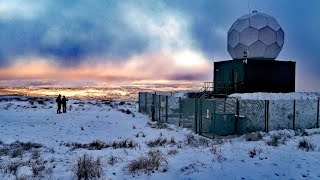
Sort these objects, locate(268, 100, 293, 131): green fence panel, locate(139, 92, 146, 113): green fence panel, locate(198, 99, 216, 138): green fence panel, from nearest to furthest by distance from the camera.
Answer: locate(198, 99, 216, 138): green fence panel
locate(268, 100, 293, 131): green fence panel
locate(139, 92, 146, 113): green fence panel

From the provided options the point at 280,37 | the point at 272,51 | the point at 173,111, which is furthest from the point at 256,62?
the point at 173,111

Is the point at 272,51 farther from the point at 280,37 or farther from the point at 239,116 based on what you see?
the point at 239,116

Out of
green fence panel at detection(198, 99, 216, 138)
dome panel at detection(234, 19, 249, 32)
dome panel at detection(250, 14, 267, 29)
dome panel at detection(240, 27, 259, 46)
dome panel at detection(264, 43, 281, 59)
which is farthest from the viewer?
dome panel at detection(264, 43, 281, 59)

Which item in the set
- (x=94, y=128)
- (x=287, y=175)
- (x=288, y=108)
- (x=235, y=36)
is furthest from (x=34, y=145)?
(x=235, y=36)

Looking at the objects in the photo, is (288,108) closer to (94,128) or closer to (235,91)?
(235,91)

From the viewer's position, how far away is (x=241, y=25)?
33094 mm

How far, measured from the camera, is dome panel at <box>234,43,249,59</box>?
32719 mm

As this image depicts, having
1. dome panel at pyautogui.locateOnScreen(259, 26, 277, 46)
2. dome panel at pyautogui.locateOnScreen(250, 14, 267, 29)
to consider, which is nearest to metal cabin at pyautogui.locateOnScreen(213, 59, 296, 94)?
dome panel at pyautogui.locateOnScreen(259, 26, 277, 46)

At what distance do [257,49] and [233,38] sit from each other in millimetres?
2744

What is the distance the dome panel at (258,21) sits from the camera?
32.2 meters

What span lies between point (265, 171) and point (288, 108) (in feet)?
49.5

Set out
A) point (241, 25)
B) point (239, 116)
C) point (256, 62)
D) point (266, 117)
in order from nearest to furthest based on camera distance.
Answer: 1. point (266, 117)
2. point (239, 116)
3. point (256, 62)
4. point (241, 25)

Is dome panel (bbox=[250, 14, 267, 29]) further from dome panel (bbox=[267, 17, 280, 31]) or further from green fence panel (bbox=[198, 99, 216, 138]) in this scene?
green fence panel (bbox=[198, 99, 216, 138])

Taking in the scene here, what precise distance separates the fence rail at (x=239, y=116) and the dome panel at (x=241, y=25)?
36.5 feet
